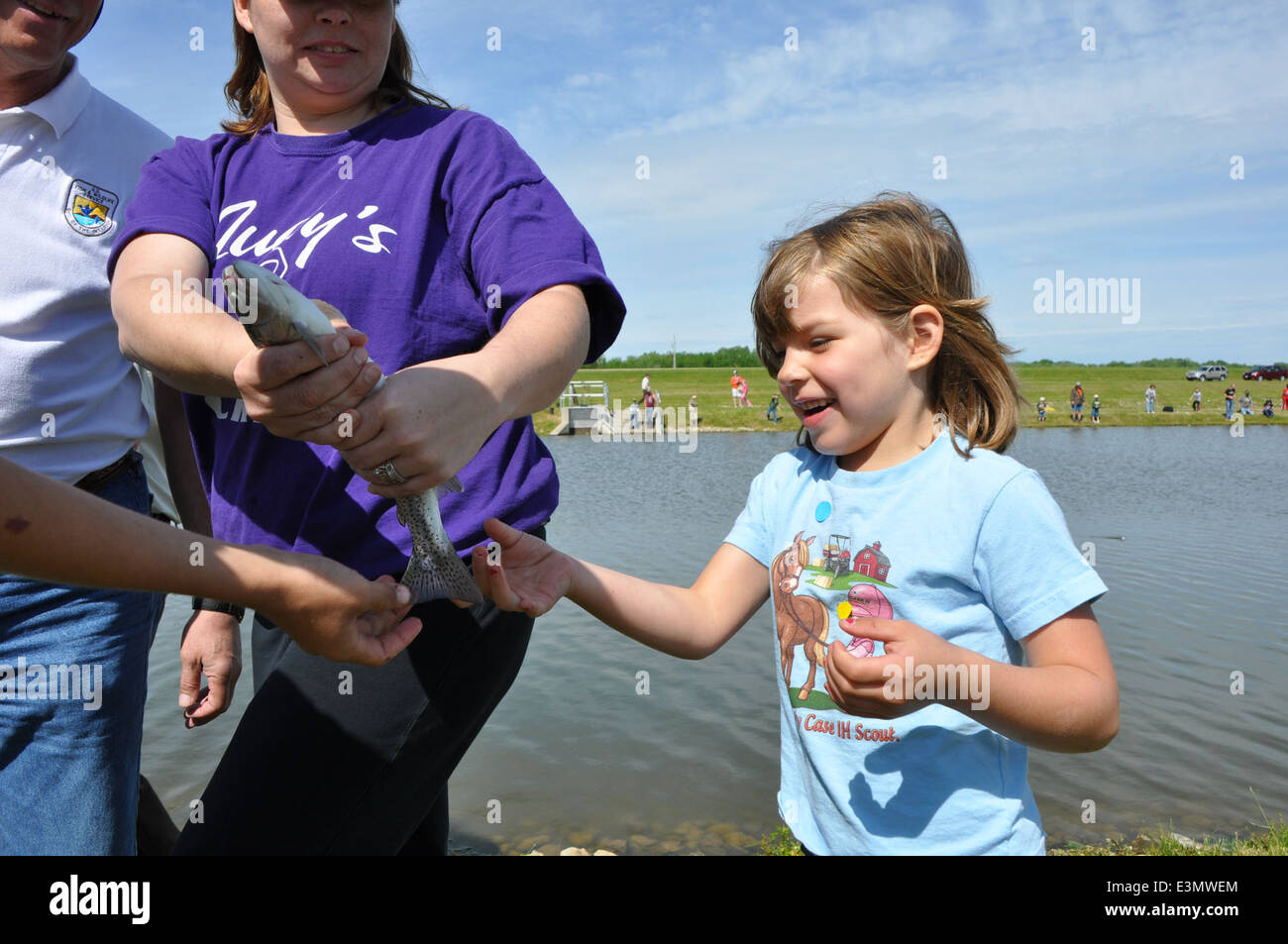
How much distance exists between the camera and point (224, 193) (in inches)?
89.1

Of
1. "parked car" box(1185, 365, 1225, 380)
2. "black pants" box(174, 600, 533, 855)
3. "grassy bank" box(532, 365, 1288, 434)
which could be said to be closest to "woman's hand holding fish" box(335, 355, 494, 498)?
"black pants" box(174, 600, 533, 855)

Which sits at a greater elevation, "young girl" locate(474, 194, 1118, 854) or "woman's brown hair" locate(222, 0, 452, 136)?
"woman's brown hair" locate(222, 0, 452, 136)

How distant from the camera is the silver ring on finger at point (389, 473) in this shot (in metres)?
1.65

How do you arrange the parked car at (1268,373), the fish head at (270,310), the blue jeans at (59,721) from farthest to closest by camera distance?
the parked car at (1268,373)
the blue jeans at (59,721)
the fish head at (270,310)

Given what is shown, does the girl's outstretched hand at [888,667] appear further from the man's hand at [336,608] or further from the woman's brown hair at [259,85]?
the woman's brown hair at [259,85]

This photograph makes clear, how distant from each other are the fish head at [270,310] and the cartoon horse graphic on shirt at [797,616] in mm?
1404

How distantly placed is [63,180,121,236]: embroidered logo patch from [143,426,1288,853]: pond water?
4.74 meters

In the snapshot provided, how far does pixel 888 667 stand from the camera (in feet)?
5.97

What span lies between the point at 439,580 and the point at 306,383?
61cm

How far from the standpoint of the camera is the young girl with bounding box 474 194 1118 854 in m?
1.98

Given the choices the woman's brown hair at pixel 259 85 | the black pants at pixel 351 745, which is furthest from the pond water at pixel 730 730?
the woman's brown hair at pixel 259 85

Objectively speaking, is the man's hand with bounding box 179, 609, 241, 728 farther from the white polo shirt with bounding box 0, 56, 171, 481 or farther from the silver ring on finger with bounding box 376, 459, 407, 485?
the silver ring on finger with bounding box 376, 459, 407, 485
